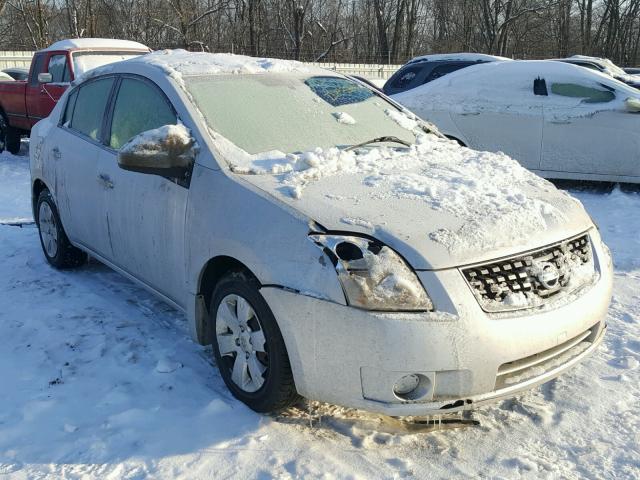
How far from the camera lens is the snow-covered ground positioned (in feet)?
8.62

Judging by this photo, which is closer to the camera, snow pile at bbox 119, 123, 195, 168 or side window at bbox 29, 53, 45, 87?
snow pile at bbox 119, 123, 195, 168

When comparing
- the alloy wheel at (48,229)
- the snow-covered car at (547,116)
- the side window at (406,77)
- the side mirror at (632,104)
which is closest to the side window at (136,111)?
the alloy wheel at (48,229)

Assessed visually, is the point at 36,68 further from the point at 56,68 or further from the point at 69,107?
the point at 69,107

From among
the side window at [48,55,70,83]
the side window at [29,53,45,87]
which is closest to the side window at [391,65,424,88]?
the side window at [48,55,70,83]

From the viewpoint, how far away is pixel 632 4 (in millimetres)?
40781

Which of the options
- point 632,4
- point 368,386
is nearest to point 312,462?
point 368,386

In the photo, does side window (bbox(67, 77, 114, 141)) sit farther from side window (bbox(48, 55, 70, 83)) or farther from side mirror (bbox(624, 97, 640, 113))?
side window (bbox(48, 55, 70, 83))

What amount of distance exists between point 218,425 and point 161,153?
4.47 ft

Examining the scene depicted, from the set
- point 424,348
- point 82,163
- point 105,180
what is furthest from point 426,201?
point 82,163

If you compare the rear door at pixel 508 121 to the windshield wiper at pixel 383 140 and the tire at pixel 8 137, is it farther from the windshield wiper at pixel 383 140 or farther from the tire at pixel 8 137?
the tire at pixel 8 137

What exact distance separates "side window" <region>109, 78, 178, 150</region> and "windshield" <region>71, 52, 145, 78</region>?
22.2ft

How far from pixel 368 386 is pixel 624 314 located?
2387 mm

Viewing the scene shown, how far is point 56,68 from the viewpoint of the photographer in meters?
10.5

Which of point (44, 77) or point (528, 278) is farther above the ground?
point (44, 77)
